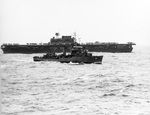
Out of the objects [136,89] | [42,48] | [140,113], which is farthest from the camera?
[42,48]

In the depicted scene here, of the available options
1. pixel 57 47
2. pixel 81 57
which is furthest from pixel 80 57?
pixel 57 47

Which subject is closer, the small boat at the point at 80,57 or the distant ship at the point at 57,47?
the small boat at the point at 80,57

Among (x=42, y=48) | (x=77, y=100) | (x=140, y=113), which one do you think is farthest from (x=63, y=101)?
(x=42, y=48)

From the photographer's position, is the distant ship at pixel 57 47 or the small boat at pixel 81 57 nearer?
the small boat at pixel 81 57

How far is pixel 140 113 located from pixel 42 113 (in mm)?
5453

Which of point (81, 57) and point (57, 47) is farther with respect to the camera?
point (57, 47)

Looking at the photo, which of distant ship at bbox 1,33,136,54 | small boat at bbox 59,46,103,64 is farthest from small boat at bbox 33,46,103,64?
distant ship at bbox 1,33,136,54

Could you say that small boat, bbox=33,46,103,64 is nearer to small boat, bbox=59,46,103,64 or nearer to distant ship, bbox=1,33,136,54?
small boat, bbox=59,46,103,64

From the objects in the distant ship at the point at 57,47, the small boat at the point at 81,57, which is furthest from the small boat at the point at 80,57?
the distant ship at the point at 57,47

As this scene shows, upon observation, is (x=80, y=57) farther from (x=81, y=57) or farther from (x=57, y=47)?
(x=57, y=47)

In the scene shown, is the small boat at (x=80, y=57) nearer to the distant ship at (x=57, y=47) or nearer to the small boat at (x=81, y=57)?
the small boat at (x=81, y=57)

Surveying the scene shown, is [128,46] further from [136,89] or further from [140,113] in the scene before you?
[140,113]

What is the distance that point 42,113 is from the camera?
18.1 metres

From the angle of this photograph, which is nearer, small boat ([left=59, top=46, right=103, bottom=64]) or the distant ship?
small boat ([left=59, top=46, right=103, bottom=64])
